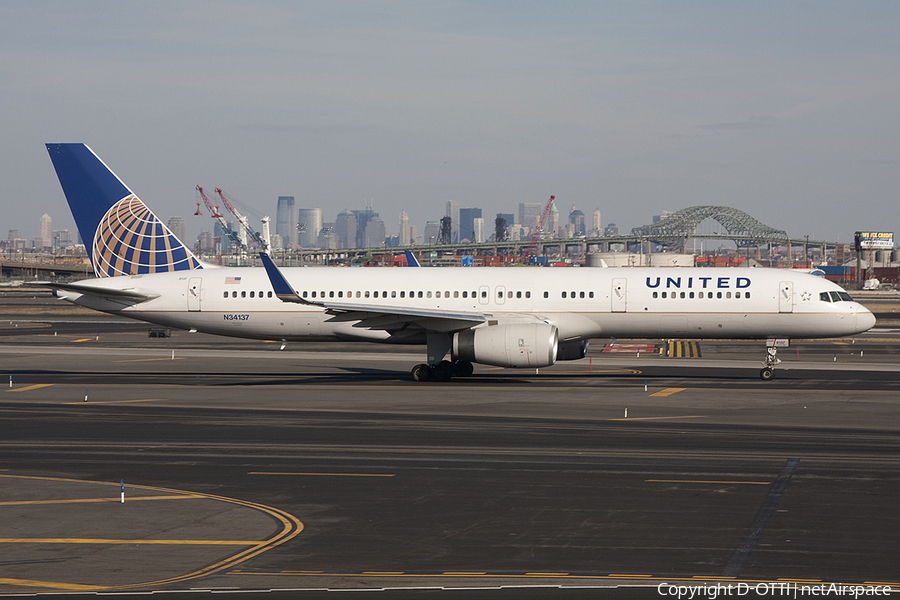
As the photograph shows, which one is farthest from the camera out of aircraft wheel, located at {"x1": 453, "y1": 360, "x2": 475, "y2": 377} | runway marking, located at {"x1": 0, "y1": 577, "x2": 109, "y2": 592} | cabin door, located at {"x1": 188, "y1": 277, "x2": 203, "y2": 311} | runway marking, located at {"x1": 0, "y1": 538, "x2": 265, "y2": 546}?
cabin door, located at {"x1": 188, "y1": 277, "x2": 203, "y2": 311}

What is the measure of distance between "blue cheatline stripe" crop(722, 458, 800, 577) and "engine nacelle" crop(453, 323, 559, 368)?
1504 centimetres

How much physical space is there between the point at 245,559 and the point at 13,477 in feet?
28.9

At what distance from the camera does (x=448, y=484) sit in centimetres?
1933

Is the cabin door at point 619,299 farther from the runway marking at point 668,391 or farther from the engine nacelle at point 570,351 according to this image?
the runway marking at point 668,391

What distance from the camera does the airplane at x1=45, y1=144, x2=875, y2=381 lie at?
37.7 metres

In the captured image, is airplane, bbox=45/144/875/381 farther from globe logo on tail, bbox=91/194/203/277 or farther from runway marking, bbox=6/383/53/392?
runway marking, bbox=6/383/53/392

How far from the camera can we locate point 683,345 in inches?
2343

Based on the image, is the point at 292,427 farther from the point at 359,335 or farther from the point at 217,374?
the point at 217,374

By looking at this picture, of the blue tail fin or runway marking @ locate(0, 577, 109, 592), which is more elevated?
the blue tail fin

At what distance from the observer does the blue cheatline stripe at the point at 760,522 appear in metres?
13.5

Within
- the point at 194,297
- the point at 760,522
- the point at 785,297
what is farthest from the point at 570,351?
the point at 760,522

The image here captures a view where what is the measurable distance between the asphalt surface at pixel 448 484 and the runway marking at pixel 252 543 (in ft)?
0.18

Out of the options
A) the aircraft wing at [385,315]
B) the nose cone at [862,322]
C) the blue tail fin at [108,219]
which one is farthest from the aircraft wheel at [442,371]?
the nose cone at [862,322]

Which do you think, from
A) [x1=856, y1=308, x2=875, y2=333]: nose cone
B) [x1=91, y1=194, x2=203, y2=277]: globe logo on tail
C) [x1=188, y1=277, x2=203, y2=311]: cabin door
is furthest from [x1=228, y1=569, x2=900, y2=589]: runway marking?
A: [x1=91, y1=194, x2=203, y2=277]: globe logo on tail
